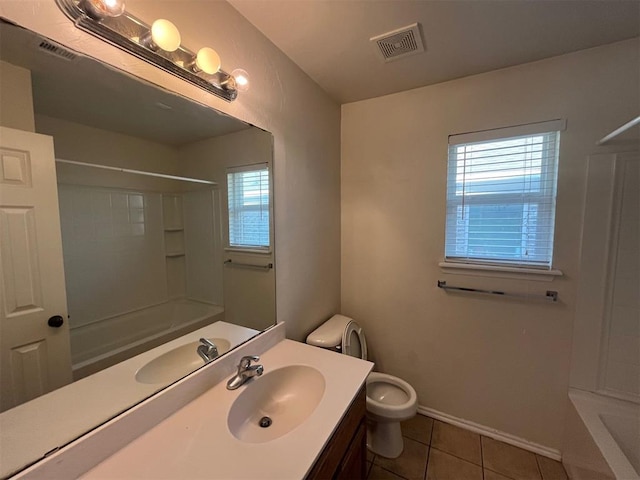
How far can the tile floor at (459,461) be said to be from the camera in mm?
1523

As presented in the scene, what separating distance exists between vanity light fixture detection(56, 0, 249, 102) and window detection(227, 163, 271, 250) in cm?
35

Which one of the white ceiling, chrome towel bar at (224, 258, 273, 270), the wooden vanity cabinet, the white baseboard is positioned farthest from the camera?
the white baseboard

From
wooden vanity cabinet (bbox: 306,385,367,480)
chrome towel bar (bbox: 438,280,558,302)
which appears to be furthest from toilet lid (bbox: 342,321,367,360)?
chrome towel bar (bbox: 438,280,558,302)

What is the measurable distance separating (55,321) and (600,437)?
231 centimetres

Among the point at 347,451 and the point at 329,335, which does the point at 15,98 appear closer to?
the point at 347,451

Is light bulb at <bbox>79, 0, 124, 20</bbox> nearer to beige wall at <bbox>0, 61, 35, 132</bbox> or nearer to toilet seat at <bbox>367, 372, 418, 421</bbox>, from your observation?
beige wall at <bbox>0, 61, 35, 132</bbox>

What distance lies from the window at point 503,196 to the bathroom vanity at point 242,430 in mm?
1126

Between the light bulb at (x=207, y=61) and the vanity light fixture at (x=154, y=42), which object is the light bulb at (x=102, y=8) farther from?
the light bulb at (x=207, y=61)

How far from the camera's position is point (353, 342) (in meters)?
1.90

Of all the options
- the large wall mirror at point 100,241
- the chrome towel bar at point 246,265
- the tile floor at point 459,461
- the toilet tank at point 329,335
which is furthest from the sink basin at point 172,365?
the tile floor at point 459,461

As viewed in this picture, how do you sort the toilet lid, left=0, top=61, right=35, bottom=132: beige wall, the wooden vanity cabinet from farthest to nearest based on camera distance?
1. the toilet lid
2. the wooden vanity cabinet
3. left=0, top=61, right=35, bottom=132: beige wall

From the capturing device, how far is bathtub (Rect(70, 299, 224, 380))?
764mm

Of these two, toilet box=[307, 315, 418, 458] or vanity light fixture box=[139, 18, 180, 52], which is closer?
vanity light fixture box=[139, 18, 180, 52]

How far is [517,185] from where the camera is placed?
5.27ft
